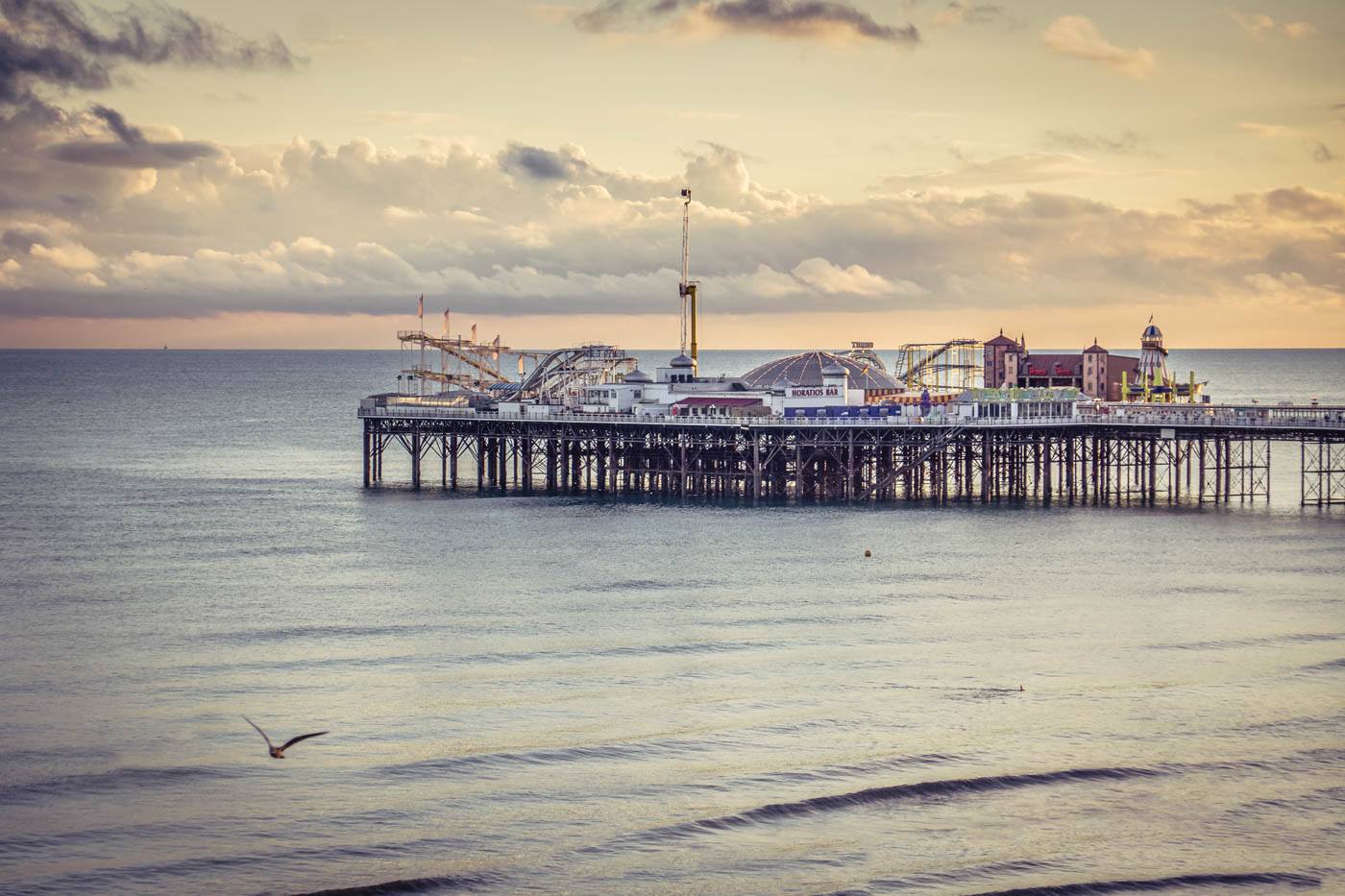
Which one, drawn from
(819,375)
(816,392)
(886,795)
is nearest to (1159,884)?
(886,795)

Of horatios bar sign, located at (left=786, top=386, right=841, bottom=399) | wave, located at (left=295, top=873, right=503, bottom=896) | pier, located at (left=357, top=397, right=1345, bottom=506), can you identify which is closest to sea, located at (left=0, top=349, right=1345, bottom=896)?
wave, located at (left=295, top=873, right=503, bottom=896)

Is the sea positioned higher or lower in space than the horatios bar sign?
lower

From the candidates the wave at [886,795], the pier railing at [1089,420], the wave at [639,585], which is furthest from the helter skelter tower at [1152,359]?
the wave at [886,795]

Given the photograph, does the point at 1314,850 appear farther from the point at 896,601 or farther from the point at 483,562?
the point at 483,562

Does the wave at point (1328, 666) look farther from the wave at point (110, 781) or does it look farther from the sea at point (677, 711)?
the wave at point (110, 781)

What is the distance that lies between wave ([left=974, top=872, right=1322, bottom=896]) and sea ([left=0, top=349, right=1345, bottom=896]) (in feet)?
0.30

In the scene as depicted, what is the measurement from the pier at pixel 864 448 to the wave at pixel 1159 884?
182ft

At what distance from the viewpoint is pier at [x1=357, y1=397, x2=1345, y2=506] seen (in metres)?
85.4

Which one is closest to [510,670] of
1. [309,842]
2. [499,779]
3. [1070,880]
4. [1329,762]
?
[499,779]

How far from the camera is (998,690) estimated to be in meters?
41.5

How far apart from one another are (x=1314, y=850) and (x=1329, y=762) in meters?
5.79

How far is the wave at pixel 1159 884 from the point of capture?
93.3 ft

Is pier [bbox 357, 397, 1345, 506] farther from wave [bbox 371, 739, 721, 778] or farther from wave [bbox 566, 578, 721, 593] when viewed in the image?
wave [bbox 371, 739, 721, 778]

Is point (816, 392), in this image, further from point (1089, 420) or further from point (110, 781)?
point (110, 781)
